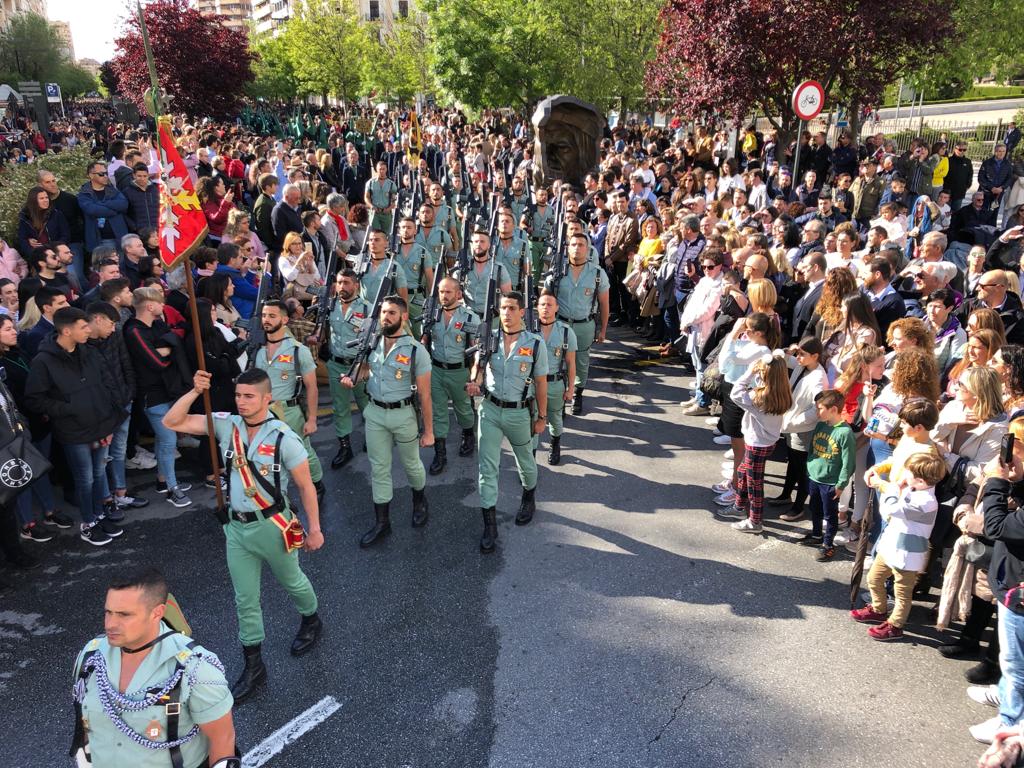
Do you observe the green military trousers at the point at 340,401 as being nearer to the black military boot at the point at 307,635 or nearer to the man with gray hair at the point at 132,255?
the man with gray hair at the point at 132,255

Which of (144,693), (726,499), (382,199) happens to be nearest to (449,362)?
(726,499)

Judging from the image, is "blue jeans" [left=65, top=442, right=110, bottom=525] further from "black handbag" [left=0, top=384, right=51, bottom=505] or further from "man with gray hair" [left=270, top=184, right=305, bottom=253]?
"man with gray hair" [left=270, top=184, right=305, bottom=253]

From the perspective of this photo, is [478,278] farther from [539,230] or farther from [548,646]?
[548,646]

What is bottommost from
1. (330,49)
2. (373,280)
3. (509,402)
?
(509,402)

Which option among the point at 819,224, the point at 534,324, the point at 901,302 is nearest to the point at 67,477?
the point at 534,324

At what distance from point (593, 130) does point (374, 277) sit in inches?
478

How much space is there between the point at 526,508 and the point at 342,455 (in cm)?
214

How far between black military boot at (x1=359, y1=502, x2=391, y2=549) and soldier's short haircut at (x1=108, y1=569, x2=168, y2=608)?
3.03 m

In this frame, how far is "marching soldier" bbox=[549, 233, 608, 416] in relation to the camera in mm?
8023

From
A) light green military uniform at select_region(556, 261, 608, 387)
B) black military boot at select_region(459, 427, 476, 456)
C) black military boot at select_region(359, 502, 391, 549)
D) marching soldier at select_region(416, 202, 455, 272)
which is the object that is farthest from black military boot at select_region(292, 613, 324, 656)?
marching soldier at select_region(416, 202, 455, 272)

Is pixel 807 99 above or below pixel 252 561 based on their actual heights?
above

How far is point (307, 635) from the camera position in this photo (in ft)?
15.3

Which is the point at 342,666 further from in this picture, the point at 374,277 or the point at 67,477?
the point at 374,277

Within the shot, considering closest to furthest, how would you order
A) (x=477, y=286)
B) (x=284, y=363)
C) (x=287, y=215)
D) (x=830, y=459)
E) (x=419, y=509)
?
(x=830, y=459), (x=284, y=363), (x=419, y=509), (x=477, y=286), (x=287, y=215)
